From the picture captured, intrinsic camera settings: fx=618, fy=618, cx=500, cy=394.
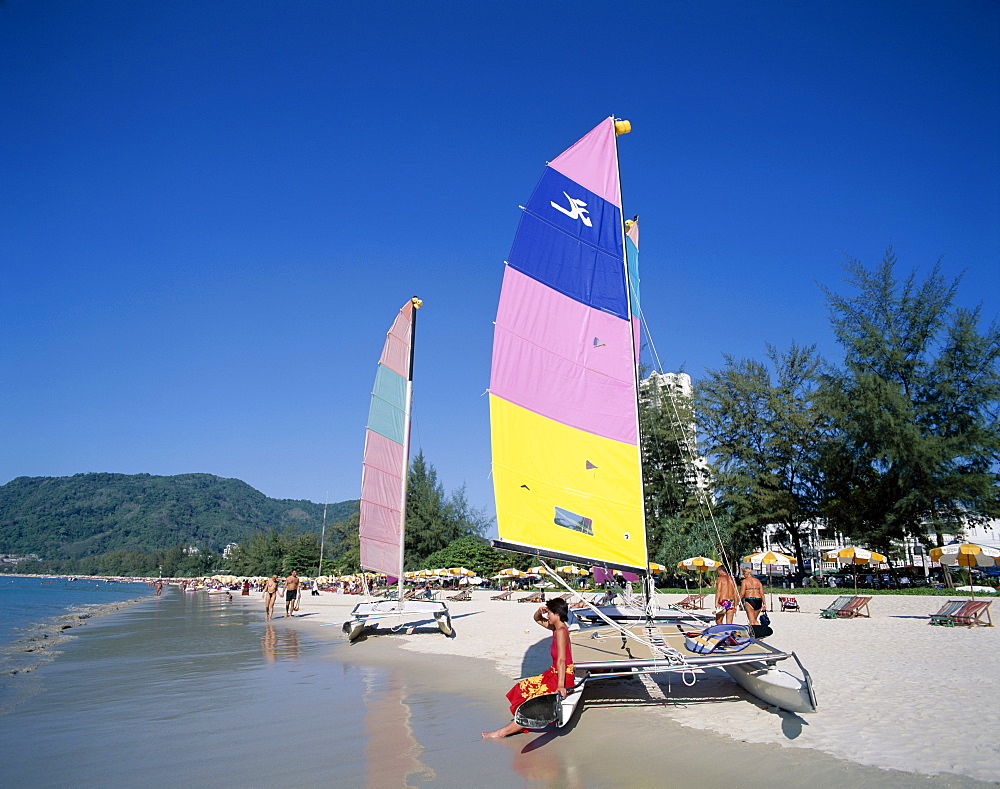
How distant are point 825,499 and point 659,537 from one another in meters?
8.74

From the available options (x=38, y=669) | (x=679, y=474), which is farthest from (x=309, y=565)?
(x=38, y=669)

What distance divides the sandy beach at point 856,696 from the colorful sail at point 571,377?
1815 mm

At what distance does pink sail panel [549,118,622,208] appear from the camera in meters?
8.91

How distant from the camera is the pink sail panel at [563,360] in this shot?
8.26 meters

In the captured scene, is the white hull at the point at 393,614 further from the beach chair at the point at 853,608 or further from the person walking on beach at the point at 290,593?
the beach chair at the point at 853,608

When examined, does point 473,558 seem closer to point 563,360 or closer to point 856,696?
point 563,360

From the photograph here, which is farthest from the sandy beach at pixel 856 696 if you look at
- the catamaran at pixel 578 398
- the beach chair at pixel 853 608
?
the beach chair at pixel 853 608

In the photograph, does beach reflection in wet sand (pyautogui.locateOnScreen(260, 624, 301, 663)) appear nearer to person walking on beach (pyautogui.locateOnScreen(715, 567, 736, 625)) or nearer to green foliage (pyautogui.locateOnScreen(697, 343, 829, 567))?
person walking on beach (pyautogui.locateOnScreen(715, 567, 736, 625))

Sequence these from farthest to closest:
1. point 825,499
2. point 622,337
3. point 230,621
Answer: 1. point 825,499
2. point 230,621
3. point 622,337

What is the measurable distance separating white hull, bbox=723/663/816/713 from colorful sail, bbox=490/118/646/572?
5.45 ft

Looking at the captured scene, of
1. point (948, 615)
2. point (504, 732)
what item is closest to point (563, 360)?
point (504, 732)

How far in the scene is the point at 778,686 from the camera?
21.6 ft

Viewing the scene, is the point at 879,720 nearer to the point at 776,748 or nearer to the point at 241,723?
the point at 776,748

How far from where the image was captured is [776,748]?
5727mm
